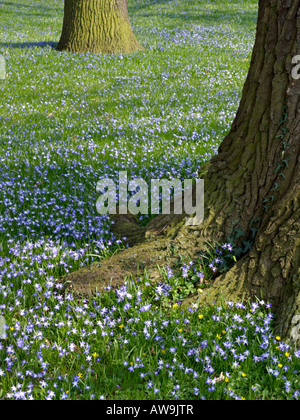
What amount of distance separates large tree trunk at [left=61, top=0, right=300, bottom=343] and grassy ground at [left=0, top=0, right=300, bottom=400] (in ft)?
0.56

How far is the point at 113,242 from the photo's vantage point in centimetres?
452

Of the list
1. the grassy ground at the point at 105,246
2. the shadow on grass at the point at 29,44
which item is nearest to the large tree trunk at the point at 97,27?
the grassy ground at the point at 105,246

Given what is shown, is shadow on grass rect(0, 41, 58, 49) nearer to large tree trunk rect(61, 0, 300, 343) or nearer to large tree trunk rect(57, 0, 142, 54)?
large tree trunk rect(57, 0, 142, 54)

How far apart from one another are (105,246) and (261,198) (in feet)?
5.75

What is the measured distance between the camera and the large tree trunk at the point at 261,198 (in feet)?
10.3

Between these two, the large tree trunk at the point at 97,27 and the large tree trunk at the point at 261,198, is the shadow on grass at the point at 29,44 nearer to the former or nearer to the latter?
the large tree trunk at the point at 97,27

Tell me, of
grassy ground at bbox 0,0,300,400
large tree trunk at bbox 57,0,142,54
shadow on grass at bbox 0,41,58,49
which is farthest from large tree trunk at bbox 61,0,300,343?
Result: shadow on grass at bbox 0,41,58,49

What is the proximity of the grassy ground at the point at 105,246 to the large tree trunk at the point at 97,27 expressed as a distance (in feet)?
2.46

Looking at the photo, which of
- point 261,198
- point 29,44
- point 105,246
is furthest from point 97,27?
point 261,198

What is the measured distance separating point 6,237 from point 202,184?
7.30 feet

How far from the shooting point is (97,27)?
39.6 feet

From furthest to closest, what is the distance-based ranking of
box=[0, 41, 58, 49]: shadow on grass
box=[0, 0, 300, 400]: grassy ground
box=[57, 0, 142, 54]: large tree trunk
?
box=[0, 41, 58, 49]: shadow on grass → box=[57, 0, 142, 54]: large tree trunk → box=[0, 0, 300, 400]: grassy ground

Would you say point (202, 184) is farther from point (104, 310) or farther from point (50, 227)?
point (50, 227)

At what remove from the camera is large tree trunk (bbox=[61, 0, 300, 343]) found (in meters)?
3.14
